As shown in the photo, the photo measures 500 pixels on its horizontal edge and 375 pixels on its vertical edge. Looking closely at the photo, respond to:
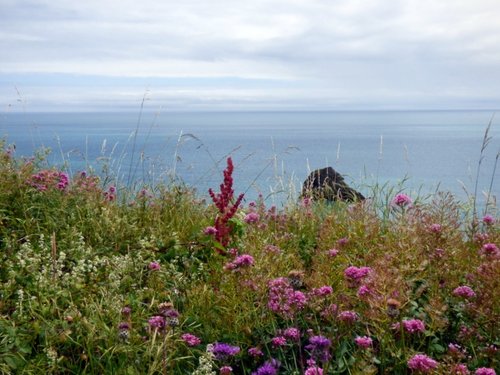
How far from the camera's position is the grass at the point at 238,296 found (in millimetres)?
3441

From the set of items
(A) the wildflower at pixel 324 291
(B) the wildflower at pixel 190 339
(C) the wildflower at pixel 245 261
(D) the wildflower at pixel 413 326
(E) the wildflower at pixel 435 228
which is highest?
(E) the wildflower at pixel 435 228

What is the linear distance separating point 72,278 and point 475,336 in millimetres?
2789

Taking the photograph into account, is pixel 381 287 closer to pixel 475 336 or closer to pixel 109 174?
pixel 475 336

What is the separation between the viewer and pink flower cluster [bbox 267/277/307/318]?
11.9 feet

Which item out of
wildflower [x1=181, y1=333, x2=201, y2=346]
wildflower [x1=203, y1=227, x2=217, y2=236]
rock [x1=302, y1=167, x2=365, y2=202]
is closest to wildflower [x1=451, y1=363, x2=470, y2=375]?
wildflower [x1=181, y1=333, x2=201, y2=346]

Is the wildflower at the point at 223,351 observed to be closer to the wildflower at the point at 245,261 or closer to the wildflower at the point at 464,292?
the wildflower at the point at 245,261

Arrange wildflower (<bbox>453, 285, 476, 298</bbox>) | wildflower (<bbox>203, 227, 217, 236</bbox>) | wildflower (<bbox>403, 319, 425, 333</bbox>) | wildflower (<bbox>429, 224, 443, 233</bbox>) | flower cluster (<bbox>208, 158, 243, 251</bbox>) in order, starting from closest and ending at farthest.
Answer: wildflower (<bbox>403, 319, 425, 333</bbox>) < wildflower (<bbox>453, 285, 476, 298</bbox>) < wildflower (<bbox>429, 224, 443, 233</bbox>) < wildflower (<bbox>203, 227, 217, 236</bbox>) < flower cluster (<bbox>208, 158, 243, 251</bbox>)

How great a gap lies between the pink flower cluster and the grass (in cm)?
1

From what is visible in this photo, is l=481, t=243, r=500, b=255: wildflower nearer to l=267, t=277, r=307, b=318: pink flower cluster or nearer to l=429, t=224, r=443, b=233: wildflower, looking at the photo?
l=429, t=224, r=443, b=233: wildflower

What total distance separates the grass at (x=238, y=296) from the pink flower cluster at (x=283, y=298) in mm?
14

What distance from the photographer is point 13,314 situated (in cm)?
392

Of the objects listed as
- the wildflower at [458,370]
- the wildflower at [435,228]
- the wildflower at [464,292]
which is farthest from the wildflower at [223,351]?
the wildflower at [435,228]

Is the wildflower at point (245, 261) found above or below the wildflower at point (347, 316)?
above

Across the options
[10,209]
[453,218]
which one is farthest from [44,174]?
[453,218]
